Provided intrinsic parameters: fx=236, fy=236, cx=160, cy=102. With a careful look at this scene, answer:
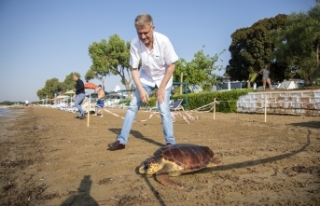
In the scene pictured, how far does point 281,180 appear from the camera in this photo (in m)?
2.37

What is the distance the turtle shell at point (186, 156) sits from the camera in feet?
8.57

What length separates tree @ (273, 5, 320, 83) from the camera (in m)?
14.5

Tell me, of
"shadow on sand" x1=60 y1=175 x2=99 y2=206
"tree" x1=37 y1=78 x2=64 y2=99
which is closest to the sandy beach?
"shadow on sand" x1=60 y1=175 x2=99 y2=206

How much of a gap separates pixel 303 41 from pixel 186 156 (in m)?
15.6

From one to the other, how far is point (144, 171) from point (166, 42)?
6.12 feet

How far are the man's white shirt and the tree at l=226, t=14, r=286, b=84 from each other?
29.5 m

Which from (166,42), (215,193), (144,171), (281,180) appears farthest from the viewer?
(166,42)

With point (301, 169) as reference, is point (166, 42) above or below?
above

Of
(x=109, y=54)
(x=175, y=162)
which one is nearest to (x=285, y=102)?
(x=175, y=162)

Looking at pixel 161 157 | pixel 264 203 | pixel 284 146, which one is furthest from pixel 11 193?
pixel 284 146

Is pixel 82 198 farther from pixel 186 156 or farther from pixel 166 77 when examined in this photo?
pixel 166 77

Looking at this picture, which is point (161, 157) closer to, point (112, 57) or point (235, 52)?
point (235, 52)

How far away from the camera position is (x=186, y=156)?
2672 mm

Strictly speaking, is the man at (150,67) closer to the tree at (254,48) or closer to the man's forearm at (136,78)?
the man's forearm at (136,78)
